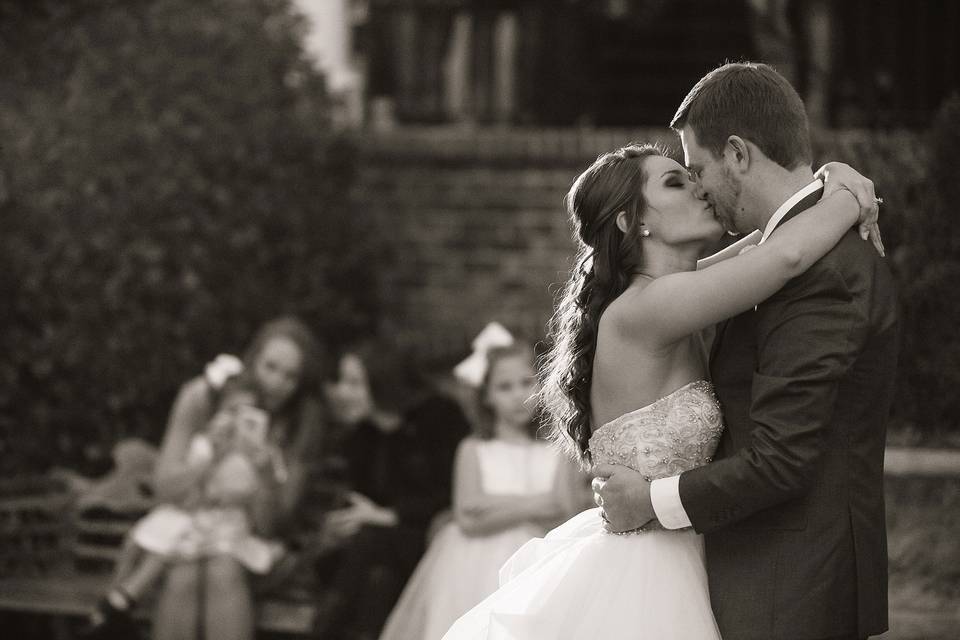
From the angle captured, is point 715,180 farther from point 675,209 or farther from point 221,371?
point 221,371

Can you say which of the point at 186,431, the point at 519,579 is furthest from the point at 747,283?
the point at 186,431

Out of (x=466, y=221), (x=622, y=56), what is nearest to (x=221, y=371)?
(x=466, y=221)

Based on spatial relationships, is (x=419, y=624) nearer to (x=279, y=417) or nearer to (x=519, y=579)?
(x=279, y=417)

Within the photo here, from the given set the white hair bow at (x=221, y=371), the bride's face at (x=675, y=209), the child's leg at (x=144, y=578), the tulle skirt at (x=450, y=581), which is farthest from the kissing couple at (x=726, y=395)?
the white hair bow at (x=221, y=371)

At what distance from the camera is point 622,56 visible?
1028 cm

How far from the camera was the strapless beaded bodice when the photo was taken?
138 inches

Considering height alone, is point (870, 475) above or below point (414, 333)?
above

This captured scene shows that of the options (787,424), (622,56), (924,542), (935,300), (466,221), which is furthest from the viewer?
(622,56)

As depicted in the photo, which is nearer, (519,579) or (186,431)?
(519,579)

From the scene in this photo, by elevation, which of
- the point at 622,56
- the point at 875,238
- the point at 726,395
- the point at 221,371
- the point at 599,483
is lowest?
the point at 221,371

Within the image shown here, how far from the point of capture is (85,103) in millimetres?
7781

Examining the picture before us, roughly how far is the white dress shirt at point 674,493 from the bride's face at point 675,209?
193mm

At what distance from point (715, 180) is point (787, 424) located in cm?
64

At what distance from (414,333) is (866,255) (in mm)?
5477
